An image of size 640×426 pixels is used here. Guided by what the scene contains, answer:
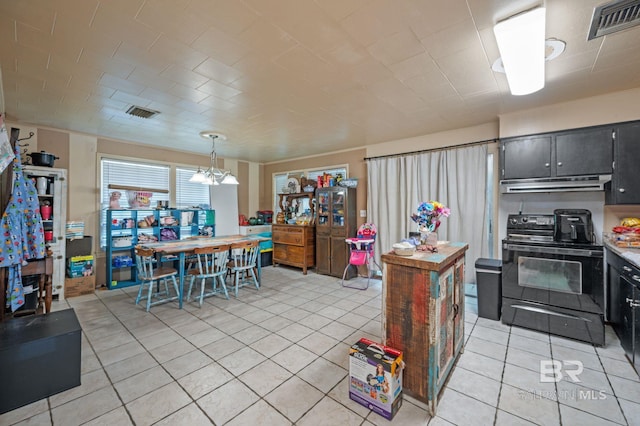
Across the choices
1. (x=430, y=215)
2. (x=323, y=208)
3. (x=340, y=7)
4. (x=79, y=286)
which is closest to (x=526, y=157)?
(x=430, y=215)

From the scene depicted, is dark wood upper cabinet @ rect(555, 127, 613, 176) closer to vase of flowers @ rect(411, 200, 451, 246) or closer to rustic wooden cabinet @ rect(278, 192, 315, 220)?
vase of flowers @ rect(411, 200, 451, 246)

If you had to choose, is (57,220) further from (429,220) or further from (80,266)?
(429,220)

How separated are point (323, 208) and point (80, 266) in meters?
4.16

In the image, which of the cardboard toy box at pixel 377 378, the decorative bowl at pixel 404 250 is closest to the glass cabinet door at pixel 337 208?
the decorative bowl at pixel 404 250

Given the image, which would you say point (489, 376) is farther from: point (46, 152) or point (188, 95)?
point (46, 152)

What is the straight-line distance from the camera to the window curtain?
3.82m

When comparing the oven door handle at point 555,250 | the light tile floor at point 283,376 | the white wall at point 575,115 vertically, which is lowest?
the light tile floor at point 283,376

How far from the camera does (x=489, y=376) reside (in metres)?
2.12

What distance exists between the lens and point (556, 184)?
308 centimetres

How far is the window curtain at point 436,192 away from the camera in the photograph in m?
3.82

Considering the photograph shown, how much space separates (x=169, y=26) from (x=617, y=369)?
4.38 m

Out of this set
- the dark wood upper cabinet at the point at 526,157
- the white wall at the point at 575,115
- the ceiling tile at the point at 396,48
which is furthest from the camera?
the dark wood upper cabinet at the point at 526,157

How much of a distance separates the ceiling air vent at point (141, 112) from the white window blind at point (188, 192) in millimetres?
2103

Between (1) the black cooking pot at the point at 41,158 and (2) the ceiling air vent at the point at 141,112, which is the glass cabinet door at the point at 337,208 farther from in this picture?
(1) the black cooking pot at the point at 41,158
